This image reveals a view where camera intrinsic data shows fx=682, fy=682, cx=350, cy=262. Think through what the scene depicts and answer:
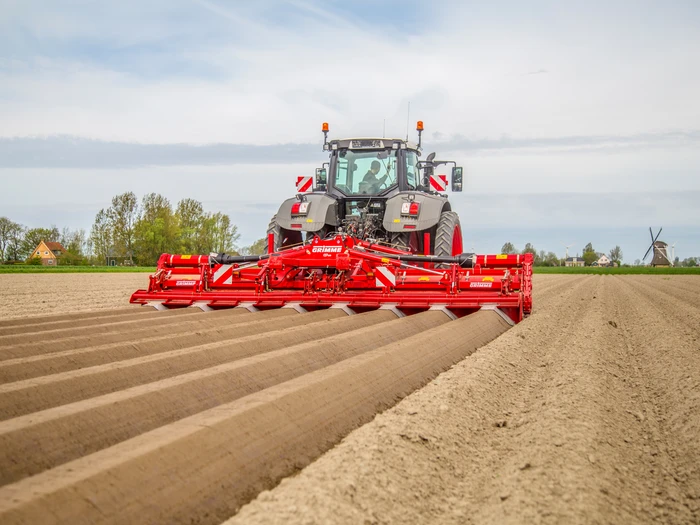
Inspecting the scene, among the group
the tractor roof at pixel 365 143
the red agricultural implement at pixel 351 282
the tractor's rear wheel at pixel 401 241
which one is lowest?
the red agricultural implement at pixel 351 282

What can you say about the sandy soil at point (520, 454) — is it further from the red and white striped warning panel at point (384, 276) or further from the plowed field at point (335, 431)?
the red and white striped warning panel at point (384, 276)

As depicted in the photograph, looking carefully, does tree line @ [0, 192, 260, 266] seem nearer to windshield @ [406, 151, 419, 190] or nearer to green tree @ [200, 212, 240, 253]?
green tree @ [200, 212, 240, 253]

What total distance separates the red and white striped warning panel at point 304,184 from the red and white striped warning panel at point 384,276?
2.60 metres

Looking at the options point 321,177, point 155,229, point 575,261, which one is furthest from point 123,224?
point 575,261

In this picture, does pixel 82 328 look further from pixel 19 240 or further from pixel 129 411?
pixel 19 240

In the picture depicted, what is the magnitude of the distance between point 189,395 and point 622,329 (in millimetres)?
6301

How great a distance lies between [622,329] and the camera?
826cm

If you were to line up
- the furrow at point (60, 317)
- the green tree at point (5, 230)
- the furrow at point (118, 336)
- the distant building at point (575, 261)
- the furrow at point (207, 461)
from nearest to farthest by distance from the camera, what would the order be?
1. the furrow at point (207, 461)
2. the furrow at point (118, 336)
3. the furrow at point (60, 317)
4. the green tree at point (5, 230)
5. the distant building at point (575, 261)

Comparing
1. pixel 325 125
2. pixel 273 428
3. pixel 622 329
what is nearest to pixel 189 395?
pixel 273 428

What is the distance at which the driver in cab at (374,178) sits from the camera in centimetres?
994

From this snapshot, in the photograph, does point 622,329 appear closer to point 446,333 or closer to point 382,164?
point 446,333

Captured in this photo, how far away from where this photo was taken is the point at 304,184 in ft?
33.7

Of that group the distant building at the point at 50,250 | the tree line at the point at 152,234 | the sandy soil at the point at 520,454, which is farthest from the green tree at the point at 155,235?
the sandy soil at the point at 520,454

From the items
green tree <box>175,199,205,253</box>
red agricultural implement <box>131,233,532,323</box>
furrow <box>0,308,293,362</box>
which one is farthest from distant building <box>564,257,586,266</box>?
furrow <box>0,308,293,362</box>
